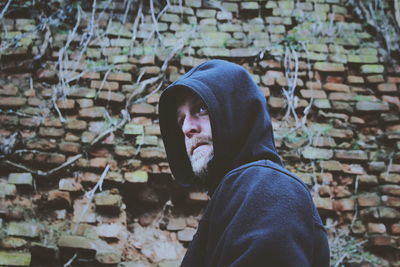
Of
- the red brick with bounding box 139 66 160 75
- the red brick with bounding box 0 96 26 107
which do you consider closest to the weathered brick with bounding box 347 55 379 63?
the red brick with bounding box 139 66 160 75

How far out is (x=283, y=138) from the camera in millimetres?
2191

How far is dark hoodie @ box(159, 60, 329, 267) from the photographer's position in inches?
30.5

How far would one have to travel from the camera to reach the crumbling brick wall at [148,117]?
6.27 ft

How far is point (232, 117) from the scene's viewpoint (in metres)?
1.13

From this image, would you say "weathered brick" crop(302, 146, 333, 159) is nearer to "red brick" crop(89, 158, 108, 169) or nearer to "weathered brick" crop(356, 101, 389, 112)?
"weathered brick" crop(356, 101, 389, 112)

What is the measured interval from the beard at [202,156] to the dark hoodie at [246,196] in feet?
0.07

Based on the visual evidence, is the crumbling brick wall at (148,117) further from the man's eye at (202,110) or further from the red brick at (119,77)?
the man's eye at (202,110)

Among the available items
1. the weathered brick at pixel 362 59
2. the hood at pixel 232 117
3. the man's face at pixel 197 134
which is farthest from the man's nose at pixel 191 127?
the weathered brick at pixel 362 59

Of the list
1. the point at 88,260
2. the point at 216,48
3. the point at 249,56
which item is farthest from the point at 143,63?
the point at 88,260

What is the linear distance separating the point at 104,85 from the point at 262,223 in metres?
1.70

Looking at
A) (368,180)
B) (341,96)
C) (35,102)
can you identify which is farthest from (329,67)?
(35,102)

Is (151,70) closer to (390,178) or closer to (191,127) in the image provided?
(191,127)

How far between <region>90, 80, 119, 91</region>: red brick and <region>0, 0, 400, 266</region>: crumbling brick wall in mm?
10

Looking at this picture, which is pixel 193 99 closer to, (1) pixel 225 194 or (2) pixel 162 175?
(1) pixel 225 194
